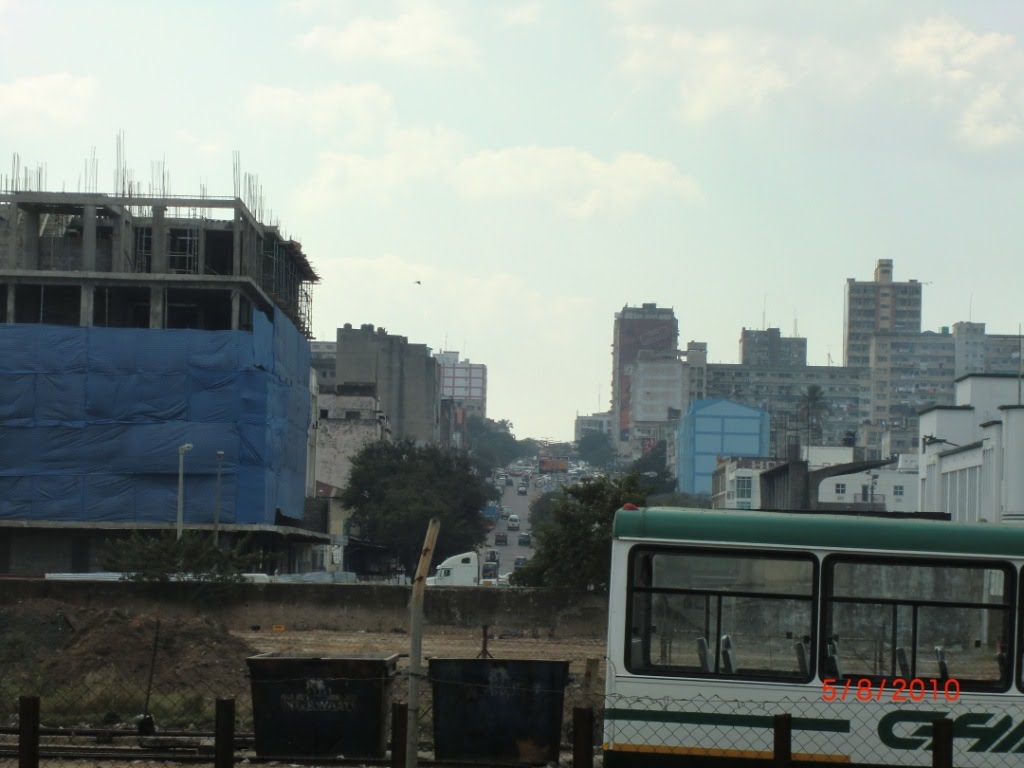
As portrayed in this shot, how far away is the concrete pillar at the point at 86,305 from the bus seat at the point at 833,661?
61.1 m

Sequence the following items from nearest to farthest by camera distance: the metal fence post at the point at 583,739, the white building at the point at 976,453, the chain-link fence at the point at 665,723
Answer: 1. the metal fence post at the point at 583,739
2. the chain-link fence at the point at 665,723
3. the white building at the point at 976,453

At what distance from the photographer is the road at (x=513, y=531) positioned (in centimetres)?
11671

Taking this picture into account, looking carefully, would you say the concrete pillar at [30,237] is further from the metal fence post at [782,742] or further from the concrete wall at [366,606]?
the metal fence post at [782,742]

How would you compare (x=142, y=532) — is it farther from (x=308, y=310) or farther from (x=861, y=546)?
(x=861, y=546)

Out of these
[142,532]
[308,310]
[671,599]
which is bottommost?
[142,532]

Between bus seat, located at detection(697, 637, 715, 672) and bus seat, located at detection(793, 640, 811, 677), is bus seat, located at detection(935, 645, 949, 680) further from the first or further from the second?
bus seat, located at detection(697, 637, 715, 672)

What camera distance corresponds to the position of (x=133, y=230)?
72.2 metres

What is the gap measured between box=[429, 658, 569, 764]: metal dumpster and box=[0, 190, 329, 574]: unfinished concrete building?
5218cm

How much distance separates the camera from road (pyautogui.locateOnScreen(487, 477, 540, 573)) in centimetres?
11671

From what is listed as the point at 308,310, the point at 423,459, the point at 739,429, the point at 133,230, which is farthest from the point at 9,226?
the point at 739,429

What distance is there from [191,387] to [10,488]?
31.1ft

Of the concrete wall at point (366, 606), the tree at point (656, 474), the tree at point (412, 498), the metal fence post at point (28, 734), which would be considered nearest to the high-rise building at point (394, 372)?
the tree at point (656, 474)

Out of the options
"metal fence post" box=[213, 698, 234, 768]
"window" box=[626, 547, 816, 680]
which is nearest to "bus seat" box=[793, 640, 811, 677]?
"window" box=[626, 547, 816, 680]
